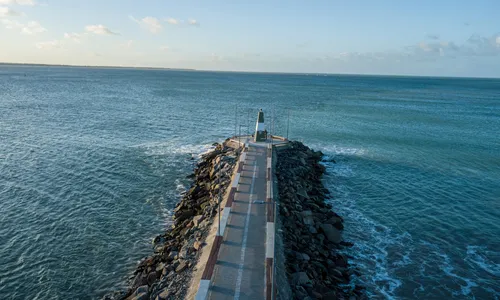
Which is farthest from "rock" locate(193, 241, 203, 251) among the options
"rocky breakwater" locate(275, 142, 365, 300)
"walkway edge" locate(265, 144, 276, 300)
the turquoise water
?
the turquoise water

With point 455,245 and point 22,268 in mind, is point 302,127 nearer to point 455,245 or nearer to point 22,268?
point 455,245

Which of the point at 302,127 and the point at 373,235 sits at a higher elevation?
the point at 302,127

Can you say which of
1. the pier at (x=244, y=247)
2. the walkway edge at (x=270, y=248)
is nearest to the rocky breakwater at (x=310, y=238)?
the walkway edge at (x=270, y=248)

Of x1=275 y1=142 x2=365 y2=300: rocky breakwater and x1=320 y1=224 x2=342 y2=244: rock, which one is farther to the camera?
x1=320 y1=224 x2=342 y2=244: rock

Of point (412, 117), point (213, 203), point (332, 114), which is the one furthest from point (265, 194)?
point (412, 117)

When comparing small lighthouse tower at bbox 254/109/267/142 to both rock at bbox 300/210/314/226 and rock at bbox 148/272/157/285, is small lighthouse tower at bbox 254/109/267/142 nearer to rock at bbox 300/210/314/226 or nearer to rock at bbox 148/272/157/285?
rock at bbox 300/210/314/226

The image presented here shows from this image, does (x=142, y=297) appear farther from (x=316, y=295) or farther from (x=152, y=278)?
(x=316, y=295)

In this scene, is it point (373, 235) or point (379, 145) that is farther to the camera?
point (379, 145)
